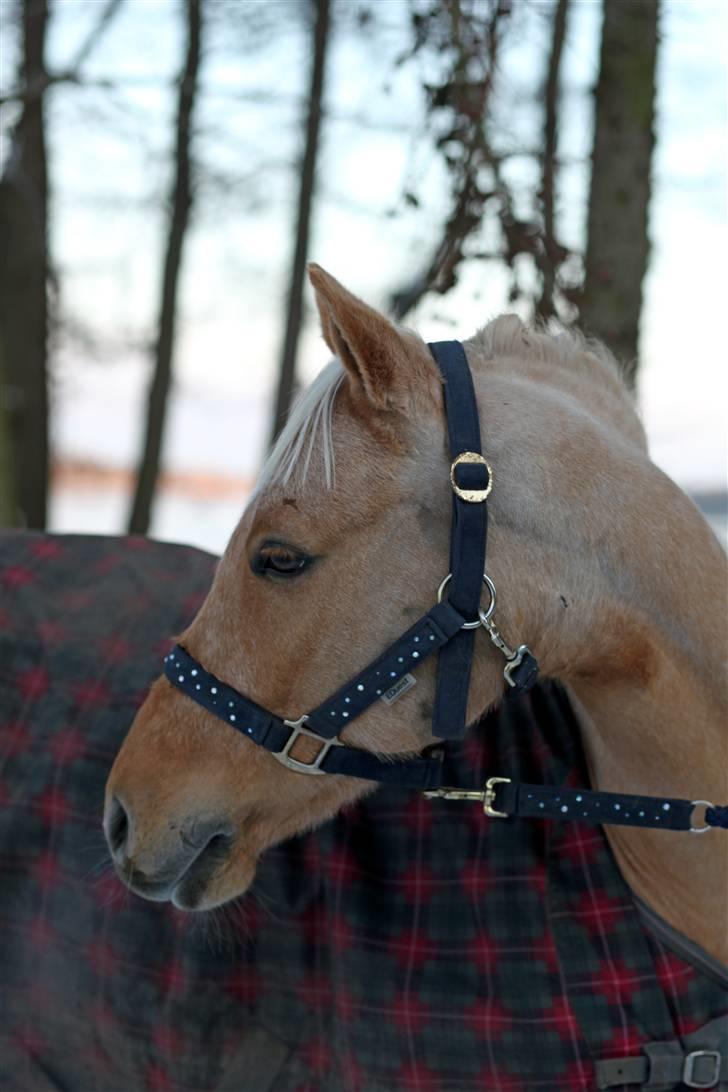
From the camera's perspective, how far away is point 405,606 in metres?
2.06

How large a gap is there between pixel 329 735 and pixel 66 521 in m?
12.4

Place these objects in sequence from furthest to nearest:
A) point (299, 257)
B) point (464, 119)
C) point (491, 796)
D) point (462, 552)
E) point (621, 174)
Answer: point (299, 257)
point (621, 174)
point (464, 119)
point (491, 796)
point (462, 552)

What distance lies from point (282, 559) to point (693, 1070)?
141 cm

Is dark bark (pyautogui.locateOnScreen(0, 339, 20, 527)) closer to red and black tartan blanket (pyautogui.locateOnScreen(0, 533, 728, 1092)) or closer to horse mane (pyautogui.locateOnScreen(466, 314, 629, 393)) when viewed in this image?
red and black tartan blanket (pyautogui.locateOnScreen(0, 533, 728, 1092))

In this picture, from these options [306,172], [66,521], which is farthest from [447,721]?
[66,521]

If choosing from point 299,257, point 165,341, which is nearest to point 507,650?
point 165,341

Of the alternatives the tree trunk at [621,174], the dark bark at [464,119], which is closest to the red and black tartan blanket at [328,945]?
the dark bark at [464,119]

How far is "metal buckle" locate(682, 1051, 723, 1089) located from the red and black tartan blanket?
41 mm

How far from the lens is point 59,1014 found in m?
2.72

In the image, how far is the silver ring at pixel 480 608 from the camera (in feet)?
6.67

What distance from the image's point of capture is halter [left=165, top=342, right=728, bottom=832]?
203 centimetres

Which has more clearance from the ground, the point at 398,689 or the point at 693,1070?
the point at 398,689

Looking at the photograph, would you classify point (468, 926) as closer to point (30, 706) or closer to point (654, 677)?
point (654, 677)

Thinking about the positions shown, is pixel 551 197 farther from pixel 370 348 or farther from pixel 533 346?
pixel 370 348
